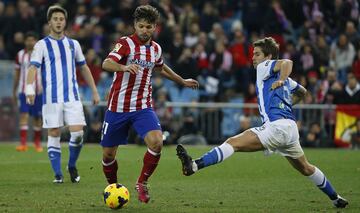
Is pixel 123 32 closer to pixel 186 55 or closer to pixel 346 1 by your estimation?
pixel 186 55

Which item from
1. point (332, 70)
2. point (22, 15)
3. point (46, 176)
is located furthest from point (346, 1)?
point (46, 176)

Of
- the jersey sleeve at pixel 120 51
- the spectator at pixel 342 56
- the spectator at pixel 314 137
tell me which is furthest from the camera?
the spectator at pixel 342 56

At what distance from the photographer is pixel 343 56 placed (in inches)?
931

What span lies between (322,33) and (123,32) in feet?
19.0

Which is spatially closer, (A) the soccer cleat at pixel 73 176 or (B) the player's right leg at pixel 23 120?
(A) the soccer cleat at pixel 73 176

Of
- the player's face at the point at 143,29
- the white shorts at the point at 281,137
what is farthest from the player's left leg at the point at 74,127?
the white shorts at the point at 281,137

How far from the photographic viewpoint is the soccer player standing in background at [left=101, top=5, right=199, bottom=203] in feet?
33.4

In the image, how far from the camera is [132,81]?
10.3 metres

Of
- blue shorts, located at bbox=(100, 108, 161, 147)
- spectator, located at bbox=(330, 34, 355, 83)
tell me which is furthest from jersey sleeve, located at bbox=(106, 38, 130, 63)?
spectator, located at bbox=(330, 34, 355, 83)

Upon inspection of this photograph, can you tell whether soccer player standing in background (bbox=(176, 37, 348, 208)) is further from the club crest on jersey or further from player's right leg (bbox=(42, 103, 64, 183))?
player's right leg (bbox=(42, 103, 64, 183))

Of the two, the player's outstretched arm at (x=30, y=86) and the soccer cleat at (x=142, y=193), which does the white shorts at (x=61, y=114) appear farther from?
the soccer cleat at (x=142, y=193)

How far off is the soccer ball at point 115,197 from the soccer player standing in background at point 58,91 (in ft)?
10.2

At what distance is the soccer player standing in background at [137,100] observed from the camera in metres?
10.2

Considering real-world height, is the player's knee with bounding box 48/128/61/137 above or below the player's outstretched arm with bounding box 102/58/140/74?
below
